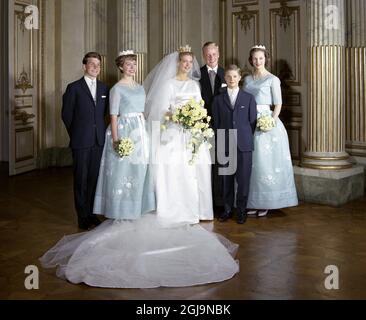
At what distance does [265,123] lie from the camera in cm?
532

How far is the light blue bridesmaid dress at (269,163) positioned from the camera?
5.46 metres

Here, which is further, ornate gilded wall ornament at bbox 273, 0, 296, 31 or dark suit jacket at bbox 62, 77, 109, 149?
ornate gilded wall ornament at bbox 273, 0, 296, 31

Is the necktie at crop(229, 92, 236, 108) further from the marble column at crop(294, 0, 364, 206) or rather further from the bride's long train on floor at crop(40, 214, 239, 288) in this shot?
the marble column at crop(294, 0, 364, 206)

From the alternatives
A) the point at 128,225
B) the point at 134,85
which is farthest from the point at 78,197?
the point at 134,85

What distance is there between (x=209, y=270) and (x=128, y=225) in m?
1.14

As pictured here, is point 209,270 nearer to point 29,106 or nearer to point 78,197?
point 78,197

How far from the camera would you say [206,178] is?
17.3 feet

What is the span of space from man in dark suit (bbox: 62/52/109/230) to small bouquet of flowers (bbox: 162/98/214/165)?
59 cm

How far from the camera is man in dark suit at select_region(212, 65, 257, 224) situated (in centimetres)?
526

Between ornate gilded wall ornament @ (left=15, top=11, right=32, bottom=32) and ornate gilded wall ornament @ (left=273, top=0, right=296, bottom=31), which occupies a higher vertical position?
ornate gilded wall ornament @ (left=15, top=11, right=32, bottom=32)

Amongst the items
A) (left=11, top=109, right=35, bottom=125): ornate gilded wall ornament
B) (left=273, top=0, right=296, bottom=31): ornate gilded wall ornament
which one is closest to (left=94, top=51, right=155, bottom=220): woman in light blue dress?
(left=273, top=0, right=296, bottom=31): ornate gilded wall ornament

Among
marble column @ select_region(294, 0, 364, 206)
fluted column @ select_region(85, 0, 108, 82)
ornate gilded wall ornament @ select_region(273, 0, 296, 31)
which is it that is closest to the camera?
marble column @ select_region(294, 0, 364, 206)

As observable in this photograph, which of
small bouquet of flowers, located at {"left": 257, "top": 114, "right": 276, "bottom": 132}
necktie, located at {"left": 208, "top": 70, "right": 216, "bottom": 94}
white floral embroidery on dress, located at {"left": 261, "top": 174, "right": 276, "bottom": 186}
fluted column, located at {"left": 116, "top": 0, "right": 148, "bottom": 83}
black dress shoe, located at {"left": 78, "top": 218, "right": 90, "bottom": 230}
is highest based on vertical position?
fluted column, located at {"left": 116, "top": 0, "right": 148, "bottom": 83}

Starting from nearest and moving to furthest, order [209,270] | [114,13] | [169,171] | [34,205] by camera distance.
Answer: [209,270] < [169,171] < [34,205] < [114,13]
